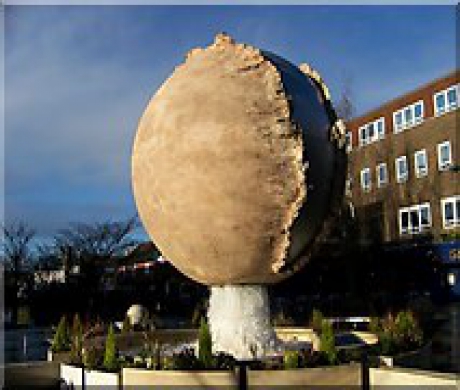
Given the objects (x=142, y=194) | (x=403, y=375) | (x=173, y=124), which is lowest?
(x=403, y=375)

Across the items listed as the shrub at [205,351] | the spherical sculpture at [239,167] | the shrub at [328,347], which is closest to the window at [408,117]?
the spherical sculpture at [239,167]

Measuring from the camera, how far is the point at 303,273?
3684 cm

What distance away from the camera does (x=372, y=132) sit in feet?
138

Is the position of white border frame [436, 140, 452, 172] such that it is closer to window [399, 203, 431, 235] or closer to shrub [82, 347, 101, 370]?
window [399, 203, 431, 235]

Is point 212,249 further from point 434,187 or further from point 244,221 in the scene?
point 434,187

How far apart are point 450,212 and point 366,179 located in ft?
27.5

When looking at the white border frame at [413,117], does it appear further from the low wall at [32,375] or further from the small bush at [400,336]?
the low wall at [32,375]

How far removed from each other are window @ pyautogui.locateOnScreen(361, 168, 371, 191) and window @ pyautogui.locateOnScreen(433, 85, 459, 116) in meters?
7.69

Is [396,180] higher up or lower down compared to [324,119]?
higher up

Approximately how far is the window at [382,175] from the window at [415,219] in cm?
242

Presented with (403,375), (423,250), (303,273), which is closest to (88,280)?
(303,273)

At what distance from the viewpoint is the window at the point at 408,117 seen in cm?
3734

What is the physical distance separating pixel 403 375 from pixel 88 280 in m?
30.9

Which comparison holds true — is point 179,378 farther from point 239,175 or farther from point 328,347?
point 239,175
